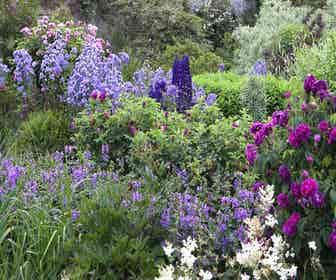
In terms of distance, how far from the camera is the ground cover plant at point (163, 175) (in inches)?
130

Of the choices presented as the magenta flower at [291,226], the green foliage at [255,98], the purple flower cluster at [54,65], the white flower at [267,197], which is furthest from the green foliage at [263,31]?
the white flower at [267,197]

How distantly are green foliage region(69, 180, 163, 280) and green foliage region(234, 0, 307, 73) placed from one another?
7.84 m

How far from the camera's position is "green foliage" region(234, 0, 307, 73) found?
1201 centimetres

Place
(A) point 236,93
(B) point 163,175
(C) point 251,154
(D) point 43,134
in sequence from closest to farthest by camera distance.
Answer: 1. (C) point 251,154
2. (B) point 163,175
3. (D) point 43,134
4. (A) point 236,93

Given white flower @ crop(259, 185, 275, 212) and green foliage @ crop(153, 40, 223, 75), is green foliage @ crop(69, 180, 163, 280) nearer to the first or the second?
white flower @ crop(259, 185, 275, 212)

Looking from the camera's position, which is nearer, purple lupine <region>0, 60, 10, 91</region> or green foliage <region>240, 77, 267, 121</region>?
green foliage <region>240, 77, 267, 121</region>

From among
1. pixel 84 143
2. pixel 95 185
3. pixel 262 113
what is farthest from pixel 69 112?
pixel 95 185

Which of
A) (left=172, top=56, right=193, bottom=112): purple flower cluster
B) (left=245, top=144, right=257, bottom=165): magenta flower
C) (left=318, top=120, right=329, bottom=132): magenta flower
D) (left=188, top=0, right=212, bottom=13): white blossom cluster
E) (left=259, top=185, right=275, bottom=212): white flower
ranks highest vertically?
(left=318, top=120, right=329, bottom=132): magenta flower

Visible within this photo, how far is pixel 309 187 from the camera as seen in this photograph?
3.01 meters

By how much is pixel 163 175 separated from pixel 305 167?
4.88 ft

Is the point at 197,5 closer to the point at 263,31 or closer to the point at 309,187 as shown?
the point at 263,31

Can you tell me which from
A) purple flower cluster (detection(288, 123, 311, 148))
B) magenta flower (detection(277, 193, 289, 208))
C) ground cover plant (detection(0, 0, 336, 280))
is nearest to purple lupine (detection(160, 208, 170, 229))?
ground cover plant (detection(0, 0, 336, 280))

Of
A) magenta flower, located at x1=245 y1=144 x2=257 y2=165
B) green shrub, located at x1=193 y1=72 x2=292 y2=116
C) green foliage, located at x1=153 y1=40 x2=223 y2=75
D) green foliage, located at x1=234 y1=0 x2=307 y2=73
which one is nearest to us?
magenta flower, located at x1=245 y1=144 x2=257 y2=165

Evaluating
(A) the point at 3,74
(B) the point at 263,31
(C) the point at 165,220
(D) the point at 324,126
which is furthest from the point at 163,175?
(B) the point at 263,31
